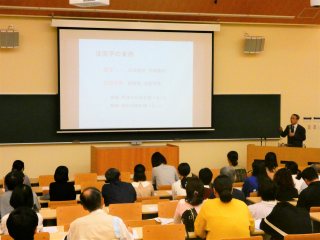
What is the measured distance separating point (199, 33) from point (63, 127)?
3.77 m

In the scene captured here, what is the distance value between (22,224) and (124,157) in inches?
296

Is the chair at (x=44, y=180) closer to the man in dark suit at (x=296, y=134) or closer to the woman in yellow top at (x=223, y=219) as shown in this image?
the woman in yellow top at (x=223, y=219)

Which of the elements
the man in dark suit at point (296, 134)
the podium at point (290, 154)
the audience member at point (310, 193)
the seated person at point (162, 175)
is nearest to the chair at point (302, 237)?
the audience member at point (310, 193)

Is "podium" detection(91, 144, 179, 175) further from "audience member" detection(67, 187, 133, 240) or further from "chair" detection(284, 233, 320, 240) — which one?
"chair" detection(284, 233, 320, 240)

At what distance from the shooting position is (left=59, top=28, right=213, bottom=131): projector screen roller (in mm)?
11516

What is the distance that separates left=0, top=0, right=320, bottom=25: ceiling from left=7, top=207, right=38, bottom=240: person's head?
316 inches

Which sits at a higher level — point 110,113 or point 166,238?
point 110,113

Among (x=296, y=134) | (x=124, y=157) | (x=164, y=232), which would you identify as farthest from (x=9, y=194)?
(x=296, y=134)

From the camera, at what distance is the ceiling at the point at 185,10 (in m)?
11.1

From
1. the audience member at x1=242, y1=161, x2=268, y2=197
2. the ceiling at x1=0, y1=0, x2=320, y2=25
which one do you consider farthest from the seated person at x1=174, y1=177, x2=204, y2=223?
the ceiling at x1=0, y1=0, x2=320, y2=25

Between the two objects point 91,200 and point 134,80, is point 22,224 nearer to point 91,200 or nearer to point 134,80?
point 91,200

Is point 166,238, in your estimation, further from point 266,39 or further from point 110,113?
point 266,39

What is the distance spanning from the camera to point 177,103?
12234mm

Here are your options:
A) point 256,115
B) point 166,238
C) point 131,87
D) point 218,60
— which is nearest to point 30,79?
point 131,87
